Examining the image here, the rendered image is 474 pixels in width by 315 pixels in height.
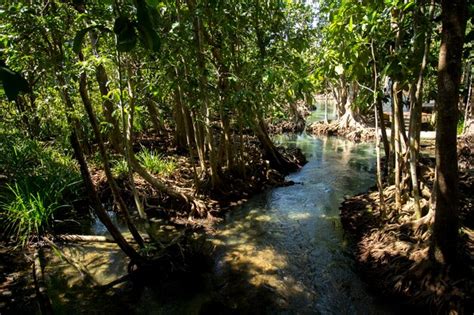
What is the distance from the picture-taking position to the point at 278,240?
633 cm

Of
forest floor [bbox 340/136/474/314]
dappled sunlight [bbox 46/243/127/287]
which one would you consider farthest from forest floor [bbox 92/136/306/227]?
forest floor [bbox 340/136/474/314]

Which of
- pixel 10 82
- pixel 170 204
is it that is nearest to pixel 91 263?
pixel 170 204

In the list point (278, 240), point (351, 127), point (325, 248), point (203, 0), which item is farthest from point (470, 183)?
point (351, 127)

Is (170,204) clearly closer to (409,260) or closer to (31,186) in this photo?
(31,186)

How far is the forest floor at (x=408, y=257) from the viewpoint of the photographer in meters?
3.86

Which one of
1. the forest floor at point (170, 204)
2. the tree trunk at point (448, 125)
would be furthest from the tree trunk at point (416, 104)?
the forest floor at point (170, 204)

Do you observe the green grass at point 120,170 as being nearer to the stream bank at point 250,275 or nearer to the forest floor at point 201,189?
the forest floor at point 201,189

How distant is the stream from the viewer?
436 centimetres

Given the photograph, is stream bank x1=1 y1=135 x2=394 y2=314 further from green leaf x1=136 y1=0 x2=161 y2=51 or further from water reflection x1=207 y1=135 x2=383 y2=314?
green leaf x1=136 y1=0 x2=161 y2=51

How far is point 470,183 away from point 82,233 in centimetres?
912

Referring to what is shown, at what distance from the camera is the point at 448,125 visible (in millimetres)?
3504

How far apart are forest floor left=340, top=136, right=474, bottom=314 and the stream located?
29cm

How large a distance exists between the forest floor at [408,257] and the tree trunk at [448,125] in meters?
0.28

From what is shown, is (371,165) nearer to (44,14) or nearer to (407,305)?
(407,305)
